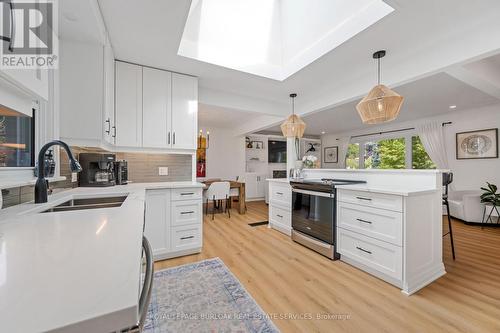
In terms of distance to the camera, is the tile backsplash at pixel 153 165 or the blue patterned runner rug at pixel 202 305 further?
the tile backsplash at pixel 153 165

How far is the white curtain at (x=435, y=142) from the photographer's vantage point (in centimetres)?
478

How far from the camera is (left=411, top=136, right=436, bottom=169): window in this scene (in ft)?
17.0

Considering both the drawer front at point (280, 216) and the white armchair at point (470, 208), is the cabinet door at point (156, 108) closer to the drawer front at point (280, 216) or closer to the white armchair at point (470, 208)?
the drawer front at point (280, 216)

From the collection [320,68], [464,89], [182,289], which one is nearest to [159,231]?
[182,289]

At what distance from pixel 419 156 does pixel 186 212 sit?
5.97 meters

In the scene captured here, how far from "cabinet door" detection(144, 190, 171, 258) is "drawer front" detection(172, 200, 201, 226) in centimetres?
8

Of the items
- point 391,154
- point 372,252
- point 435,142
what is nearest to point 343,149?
point 391,154

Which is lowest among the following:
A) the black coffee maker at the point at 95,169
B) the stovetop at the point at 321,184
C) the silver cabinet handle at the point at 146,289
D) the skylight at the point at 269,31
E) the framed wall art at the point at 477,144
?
the silver cabinet handle at the point at 146,289

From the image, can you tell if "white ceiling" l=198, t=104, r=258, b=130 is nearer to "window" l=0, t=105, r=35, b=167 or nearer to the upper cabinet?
the upper cabinet

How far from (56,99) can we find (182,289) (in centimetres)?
207

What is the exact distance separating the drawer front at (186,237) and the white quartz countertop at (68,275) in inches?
70.9

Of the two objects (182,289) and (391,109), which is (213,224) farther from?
(391,109)

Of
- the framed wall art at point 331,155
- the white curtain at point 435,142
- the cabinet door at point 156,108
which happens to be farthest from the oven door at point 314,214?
the framed wall art at point 331,155

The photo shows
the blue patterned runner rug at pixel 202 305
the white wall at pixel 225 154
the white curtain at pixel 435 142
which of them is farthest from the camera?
the white wall at pixel 225 154
